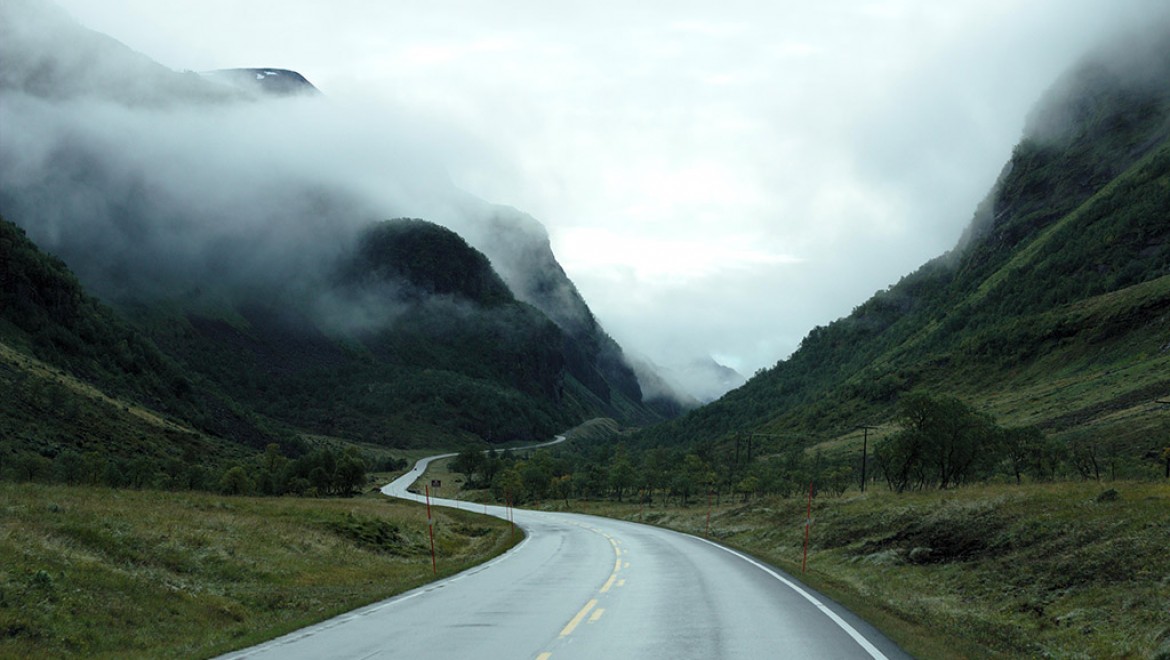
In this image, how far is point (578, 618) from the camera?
1477 centimetres

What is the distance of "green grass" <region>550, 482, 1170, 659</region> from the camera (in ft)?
45.7

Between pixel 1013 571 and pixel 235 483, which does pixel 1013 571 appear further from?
pixel 235 483

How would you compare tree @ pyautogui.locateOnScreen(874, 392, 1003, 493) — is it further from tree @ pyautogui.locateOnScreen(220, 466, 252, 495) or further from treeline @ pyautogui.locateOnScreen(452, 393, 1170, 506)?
tree @ pyautogui.locateOnScreen(220, 466, 252, 495)

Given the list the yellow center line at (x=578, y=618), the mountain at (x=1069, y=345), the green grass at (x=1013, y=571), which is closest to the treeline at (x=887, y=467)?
the mountain at (x=1069, y=345)

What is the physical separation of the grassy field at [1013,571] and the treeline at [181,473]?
4957cm

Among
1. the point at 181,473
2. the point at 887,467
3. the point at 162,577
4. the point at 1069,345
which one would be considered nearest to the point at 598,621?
the point at 162,577

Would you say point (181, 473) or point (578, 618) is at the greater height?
point (181, 473)

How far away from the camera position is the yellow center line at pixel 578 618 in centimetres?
1325

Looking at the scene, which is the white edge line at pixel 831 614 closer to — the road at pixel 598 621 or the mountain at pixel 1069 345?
the road at pixel 598 621

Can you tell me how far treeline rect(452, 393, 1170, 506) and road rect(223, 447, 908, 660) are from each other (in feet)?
123

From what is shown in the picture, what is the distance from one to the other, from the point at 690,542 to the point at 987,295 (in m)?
184

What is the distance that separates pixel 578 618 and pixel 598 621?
50cm

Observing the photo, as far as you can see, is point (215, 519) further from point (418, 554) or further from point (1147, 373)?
point (1147, 373)

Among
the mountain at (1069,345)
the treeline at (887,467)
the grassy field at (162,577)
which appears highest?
the mountain at (1069,345)
